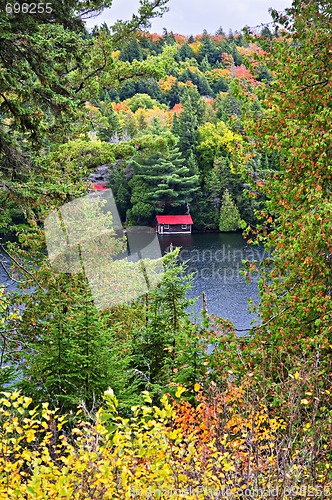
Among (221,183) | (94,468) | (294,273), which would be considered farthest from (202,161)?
(94,468)

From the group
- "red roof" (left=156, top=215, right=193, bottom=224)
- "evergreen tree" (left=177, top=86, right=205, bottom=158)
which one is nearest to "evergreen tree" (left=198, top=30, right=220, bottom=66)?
"evergreen tree" (left=177, top=86, right=205, bottom=158)

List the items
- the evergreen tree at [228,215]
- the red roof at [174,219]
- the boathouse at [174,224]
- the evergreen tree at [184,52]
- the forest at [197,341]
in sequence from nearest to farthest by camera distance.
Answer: the forest at [197,341] < the boathouse at [174,224] < the red roof at [174,219] < the evergreen tree at [228,215] < the evergreen tree at [184,52]

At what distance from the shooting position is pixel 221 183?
44125 millimetres

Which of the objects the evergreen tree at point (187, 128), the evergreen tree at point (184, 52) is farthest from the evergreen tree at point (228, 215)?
the evergreen tree at point (184, 52)

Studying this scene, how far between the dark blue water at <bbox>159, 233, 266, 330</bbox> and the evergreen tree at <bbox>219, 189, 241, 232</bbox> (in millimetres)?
989

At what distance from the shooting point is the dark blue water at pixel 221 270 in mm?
19625

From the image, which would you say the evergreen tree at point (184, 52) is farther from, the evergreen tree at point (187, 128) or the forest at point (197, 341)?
the forest at point (197, 341)

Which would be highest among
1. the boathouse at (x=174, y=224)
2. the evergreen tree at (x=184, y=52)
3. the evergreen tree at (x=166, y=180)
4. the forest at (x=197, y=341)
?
the evergreen tree at (x=184, y=52)

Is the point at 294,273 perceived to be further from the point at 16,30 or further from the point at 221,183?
the point at 221,183

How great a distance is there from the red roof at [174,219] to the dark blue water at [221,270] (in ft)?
4.77

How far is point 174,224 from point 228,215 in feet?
14.5

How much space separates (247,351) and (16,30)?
4.22 metres

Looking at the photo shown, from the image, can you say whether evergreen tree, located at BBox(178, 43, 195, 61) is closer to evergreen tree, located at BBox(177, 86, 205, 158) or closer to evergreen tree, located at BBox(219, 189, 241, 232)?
evergreen tree, located at BBox(177, 86, 205, 158)

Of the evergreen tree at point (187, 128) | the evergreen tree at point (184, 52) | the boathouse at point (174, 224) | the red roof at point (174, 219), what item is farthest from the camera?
the evergreen tree at point (184, 52)
